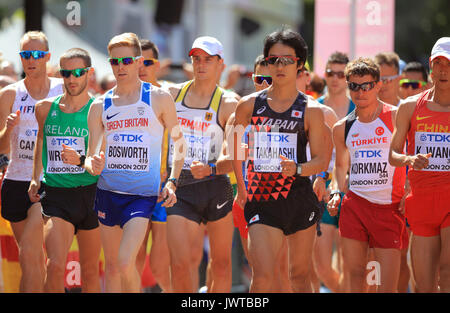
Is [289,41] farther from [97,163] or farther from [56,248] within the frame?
[56,248]

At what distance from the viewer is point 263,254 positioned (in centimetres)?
704

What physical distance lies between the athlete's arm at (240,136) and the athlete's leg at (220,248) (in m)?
0.96

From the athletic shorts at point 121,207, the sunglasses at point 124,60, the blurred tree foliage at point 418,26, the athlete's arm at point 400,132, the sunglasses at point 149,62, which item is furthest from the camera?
the blurred tree foliage at point 418,26

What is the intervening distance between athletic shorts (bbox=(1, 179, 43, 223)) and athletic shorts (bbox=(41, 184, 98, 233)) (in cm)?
42

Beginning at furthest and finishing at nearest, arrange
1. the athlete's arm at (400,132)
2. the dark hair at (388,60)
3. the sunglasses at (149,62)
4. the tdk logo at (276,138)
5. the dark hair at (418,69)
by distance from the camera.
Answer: the dark hair at (418,69) < the dark hair at (388,60) < the sunglasses at (149,62) < the tdk logo at (276,138) < the athlete's arm at (400,132)

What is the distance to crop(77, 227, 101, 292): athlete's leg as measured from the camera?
8508mm

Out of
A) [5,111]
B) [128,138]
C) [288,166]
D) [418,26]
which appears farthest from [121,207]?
[418,26]

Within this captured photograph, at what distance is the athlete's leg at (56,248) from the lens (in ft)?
26.6

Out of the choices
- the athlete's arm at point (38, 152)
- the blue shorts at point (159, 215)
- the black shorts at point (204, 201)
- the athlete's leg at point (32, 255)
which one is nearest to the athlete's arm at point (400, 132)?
the black shorts at point (204, 201)

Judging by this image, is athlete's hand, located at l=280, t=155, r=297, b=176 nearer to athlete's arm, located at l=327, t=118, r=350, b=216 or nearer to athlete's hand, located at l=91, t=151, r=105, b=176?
athlete's arm, located at l=327, t=118, r=350, b=216

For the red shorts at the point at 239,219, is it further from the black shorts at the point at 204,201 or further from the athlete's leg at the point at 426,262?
the athlete's leg at the point at 426,262

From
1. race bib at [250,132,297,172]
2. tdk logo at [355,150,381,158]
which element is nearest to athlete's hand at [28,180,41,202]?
race bib at [250,132,297,172]
